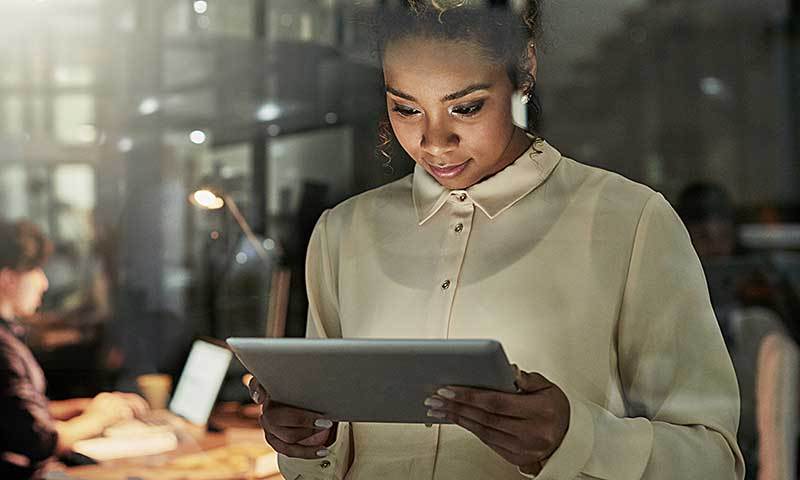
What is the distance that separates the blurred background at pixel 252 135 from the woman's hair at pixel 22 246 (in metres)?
0.04

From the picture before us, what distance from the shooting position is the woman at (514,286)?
149 centimetres

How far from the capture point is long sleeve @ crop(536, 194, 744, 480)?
1.48 meters

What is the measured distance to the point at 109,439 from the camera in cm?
255

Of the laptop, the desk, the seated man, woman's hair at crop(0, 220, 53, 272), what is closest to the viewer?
the desk

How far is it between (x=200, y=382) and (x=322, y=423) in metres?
0.85

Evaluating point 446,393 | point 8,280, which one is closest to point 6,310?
point 8,280

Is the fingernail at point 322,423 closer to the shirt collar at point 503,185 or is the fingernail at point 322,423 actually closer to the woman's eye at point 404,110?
the shirt collar at point 503,185

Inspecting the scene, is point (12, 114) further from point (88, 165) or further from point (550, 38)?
point (550, 38)

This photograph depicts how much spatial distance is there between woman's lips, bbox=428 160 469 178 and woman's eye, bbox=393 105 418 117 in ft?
0.27

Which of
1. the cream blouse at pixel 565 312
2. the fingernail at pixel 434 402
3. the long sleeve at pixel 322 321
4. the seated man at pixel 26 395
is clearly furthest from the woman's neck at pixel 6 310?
the fingernail at pixel 434 402

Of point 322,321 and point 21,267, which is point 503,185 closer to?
point 322,321

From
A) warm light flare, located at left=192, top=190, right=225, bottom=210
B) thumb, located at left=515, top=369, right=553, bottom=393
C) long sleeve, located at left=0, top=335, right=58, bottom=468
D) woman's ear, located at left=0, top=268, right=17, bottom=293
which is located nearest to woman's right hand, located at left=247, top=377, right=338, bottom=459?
thumb, located at left=515, top=369, right=553, bottom=393

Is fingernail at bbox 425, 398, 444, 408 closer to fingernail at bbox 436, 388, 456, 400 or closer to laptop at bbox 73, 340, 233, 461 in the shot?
fingernail at bbox 436, 388, 456, 400

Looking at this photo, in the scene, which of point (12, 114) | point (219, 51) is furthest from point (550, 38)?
point (12, 114)
